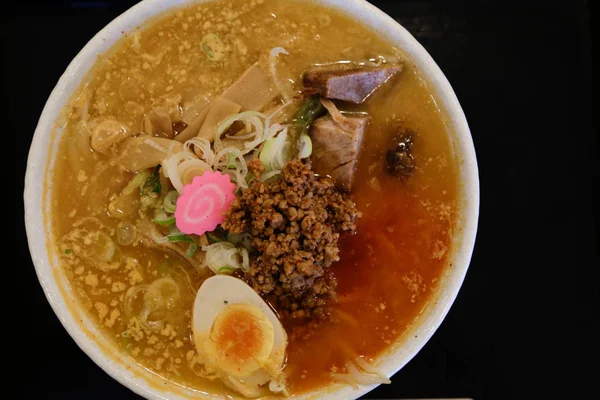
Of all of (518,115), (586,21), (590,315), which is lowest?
(590,315)

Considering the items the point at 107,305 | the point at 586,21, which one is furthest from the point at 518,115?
the point at 107,305

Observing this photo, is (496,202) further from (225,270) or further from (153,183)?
(153,183)

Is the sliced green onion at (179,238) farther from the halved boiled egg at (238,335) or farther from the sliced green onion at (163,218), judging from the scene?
the halved boiled egg at (238,335)

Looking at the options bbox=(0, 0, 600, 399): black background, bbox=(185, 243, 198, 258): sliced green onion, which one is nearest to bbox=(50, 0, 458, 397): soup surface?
bbox=(185, 243, 198, 258): sliced green onion

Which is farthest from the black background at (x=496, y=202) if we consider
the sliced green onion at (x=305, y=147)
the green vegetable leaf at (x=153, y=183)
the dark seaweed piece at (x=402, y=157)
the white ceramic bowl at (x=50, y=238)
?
the sliced green onion at (x=305, y=147)

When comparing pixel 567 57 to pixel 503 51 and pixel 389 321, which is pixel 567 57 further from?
pixel 389 321
